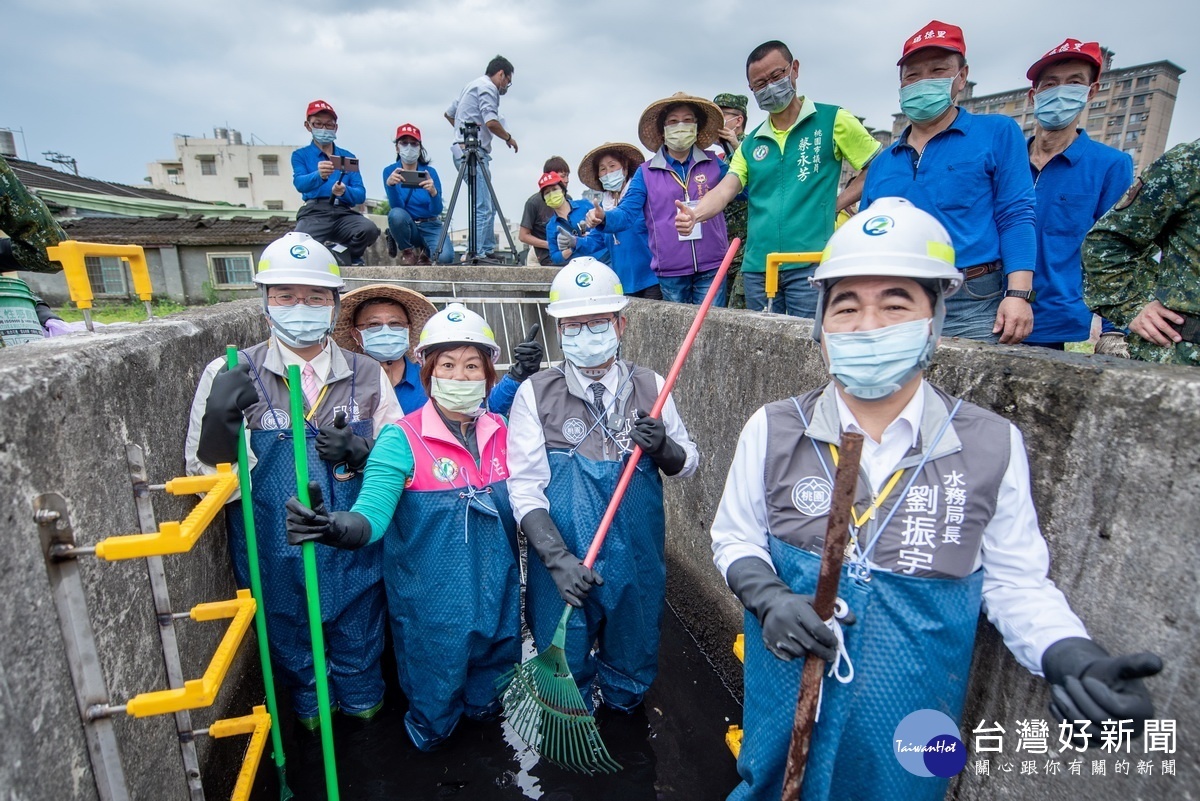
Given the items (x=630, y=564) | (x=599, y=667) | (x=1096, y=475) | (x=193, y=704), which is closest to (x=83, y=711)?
(x=193, y=704)

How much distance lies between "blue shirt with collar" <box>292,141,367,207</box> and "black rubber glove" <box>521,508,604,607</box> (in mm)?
5042

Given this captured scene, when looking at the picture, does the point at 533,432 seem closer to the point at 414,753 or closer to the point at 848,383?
the point at 848,383

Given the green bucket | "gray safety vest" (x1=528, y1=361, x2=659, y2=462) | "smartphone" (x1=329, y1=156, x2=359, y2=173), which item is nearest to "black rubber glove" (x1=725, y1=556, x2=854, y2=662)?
"gray safety vest" (x1=528, y1=361, x2=659, y2=462)

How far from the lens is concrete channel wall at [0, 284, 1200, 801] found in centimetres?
147

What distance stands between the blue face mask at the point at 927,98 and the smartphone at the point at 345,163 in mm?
5390

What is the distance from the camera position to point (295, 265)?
10.2 ft

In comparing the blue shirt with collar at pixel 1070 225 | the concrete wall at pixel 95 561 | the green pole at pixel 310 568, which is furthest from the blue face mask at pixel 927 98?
the concrete wall at pixel 95 561

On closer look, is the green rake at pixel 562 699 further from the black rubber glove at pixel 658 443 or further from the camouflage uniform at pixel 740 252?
the camouflage uniform at pixel 740 252

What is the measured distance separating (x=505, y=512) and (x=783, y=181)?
2.86 metres

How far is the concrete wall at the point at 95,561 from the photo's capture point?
146 cm

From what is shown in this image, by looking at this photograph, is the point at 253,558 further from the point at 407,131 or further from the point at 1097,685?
the point at 407,131

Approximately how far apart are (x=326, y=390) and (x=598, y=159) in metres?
4.13

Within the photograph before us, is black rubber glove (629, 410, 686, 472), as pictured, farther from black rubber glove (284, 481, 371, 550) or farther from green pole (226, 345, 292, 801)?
green pole (226, 345, 292, 801)

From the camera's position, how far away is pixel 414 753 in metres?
3.20
